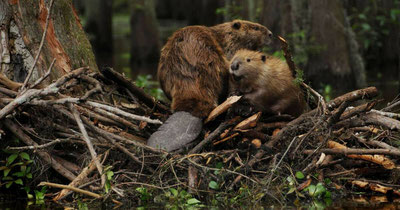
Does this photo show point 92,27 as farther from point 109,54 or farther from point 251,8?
point 251,8

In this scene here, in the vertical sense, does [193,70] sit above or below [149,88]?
above

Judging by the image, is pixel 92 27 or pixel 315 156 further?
pixel 92 27

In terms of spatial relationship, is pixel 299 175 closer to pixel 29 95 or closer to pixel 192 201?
pixel 192 201

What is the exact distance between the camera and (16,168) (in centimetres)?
479

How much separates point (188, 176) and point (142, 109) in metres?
1.03

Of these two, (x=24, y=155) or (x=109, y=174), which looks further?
(x=24, y=155)

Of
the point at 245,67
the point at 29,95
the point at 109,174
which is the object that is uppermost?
the point at 29,95

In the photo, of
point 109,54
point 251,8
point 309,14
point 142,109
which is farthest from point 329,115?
point 109,54

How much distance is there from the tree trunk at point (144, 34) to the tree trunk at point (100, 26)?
279 cm

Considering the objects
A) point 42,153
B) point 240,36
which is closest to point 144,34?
point 240,36

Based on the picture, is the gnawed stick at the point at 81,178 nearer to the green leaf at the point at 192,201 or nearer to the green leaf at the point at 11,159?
the green leaf at the point at 11,159

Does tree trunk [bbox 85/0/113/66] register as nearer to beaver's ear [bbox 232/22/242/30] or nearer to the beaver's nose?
beaver's ear [bbox 232/22/242/30]

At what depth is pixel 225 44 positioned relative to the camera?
19.6ft

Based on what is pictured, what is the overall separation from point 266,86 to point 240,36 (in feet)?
2.72
